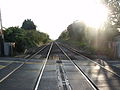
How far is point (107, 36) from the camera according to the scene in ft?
188

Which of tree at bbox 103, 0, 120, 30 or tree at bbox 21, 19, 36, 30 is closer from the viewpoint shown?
tree at bbox 103, 0, 120, 30

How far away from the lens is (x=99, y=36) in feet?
193

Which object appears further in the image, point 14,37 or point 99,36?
point 99,36

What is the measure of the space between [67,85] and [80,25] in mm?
91693

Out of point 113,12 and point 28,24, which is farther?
point 28,24

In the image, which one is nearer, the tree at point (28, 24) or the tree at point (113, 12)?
the tree at point (113, 12)

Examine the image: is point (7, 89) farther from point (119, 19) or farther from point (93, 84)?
point (119, 19)

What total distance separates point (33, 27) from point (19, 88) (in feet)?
403

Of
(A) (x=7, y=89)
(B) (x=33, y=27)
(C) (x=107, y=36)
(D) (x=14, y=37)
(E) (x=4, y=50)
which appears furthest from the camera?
(B) (x=33, y=27)

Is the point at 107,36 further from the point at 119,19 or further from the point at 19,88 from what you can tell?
the point at 19,88

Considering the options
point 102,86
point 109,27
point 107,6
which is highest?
point 107,6

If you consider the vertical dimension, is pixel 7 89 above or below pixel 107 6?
below

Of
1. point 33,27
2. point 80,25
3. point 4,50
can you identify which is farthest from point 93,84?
point 33,27

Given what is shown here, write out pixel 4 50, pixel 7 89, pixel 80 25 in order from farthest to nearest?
pixel 80 25 < pixel 4 50 < pixel 7 89
